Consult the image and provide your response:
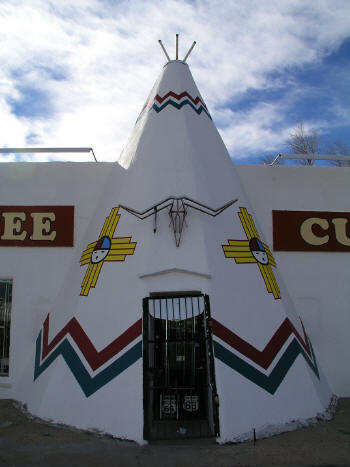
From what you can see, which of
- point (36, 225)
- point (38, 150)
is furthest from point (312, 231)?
point (38, 150)

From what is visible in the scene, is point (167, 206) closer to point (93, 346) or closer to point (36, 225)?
point (93, 346)

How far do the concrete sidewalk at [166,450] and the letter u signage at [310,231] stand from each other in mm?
3603

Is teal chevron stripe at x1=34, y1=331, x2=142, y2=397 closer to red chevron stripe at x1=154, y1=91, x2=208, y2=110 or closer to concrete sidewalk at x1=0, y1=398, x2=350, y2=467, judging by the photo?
concrete sidewalk at x1=0, y1=398, x2=350, y2=467

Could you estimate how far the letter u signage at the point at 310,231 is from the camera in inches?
328

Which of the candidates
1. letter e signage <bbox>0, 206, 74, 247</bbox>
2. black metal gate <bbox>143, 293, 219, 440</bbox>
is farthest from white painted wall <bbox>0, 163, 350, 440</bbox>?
black metal gate <bbox>143, 293, 219, 440</bbox>

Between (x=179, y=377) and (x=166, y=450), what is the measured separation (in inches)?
56.3

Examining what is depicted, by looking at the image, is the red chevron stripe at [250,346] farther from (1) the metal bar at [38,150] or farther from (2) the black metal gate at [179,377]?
(1) the metal bar at [38,150]

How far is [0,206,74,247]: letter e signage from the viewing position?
8.17 metres

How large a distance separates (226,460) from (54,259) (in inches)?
194

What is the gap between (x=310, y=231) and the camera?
8445mm

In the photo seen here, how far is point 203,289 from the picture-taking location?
592cm

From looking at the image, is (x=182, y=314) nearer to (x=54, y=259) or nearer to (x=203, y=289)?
(x=203, y=289)

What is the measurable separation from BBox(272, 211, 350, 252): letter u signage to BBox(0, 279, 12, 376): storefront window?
203 inches

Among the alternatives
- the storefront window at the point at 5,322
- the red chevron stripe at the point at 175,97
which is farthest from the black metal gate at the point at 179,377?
the red chevron stripe at the point at 175,97
